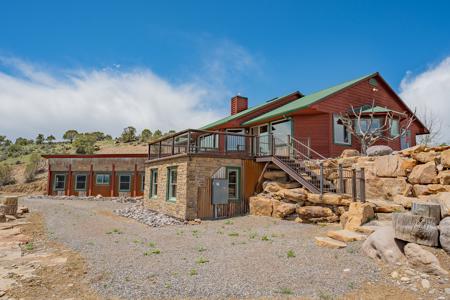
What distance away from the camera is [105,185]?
28.7 m

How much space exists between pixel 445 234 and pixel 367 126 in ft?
43.0

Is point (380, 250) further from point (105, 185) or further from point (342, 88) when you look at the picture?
point (105, 185)

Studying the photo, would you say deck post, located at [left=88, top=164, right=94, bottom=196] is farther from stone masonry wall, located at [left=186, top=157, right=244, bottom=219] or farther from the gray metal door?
the gray metal door

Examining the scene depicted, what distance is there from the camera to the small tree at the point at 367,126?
667 inches

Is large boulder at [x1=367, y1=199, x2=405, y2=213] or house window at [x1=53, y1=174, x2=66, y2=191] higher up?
house window at [x1=53, y1=174, x2=66, y2=191]

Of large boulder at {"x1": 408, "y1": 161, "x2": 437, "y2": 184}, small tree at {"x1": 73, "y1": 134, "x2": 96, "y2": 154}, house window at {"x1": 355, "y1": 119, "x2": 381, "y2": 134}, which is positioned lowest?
large boulder at {"x1": 408, "y1": 161, "x2": 437, "y2": 184}

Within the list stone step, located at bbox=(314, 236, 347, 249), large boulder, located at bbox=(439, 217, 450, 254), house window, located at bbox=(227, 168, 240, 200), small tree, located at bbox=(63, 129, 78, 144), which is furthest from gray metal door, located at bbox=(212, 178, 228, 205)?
small tree, located at bbox=(63, 129, 78, 144)

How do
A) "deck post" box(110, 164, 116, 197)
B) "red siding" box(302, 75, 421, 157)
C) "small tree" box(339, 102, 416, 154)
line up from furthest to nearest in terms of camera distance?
1. "deck post" box(110, 164, 116, 197)
2. "red siding" box(302, 75, 421, 157)
3. "small tree" box(339, 102, 416, 154)

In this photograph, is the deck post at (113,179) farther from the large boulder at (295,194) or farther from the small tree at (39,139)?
the small tree at (39,139)

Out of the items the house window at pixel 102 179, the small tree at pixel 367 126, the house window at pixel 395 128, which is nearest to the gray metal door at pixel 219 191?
the small tree at pixel 367 126

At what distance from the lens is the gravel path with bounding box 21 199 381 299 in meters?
5.23

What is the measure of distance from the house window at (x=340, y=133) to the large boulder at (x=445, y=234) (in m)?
11.6

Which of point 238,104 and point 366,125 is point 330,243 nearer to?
point 366,125

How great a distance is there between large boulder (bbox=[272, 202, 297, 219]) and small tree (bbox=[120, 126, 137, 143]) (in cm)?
5790
